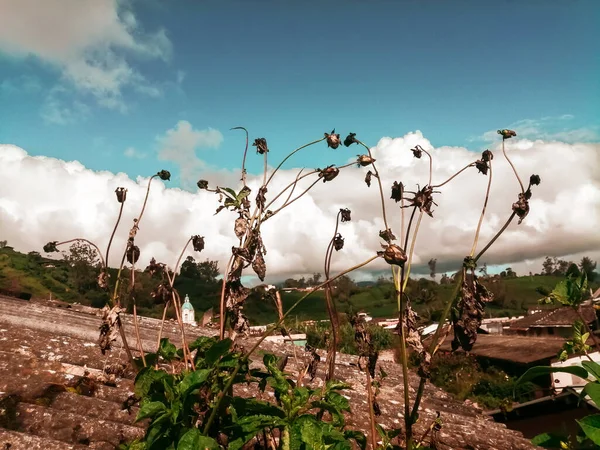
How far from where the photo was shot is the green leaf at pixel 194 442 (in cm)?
145

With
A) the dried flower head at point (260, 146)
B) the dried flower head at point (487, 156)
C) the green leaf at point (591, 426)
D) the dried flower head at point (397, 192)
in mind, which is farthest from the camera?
the dried flower head at point (260, 146)

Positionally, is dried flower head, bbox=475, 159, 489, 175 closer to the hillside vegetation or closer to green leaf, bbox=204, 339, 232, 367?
green leaf, bbox=204, 339, 232, 367

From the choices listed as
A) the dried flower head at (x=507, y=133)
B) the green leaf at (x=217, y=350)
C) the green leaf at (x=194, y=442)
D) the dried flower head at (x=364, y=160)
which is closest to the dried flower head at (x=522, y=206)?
the dried flower head at (x=507, y=133)

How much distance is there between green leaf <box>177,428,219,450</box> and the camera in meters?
1.45

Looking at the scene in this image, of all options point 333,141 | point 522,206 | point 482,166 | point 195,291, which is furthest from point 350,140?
point 195,291

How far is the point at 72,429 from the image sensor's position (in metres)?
2.60

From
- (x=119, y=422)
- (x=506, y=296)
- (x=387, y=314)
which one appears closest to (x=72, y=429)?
(x=119, y=422)

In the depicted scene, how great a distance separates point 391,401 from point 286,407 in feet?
9.40

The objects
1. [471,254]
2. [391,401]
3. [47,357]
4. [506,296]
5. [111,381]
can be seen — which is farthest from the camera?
[506,296]

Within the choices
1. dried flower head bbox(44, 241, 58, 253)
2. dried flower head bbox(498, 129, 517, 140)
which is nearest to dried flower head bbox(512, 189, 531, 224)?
dried flower head bbox(498, 129, 517, 140)

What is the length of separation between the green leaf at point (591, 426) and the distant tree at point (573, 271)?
0.68 meters

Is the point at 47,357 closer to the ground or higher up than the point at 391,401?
higher up

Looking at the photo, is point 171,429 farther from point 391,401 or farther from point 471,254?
point 391,401

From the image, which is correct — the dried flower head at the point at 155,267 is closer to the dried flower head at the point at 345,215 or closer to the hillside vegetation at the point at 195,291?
the dried flower head at the point at 345,215
